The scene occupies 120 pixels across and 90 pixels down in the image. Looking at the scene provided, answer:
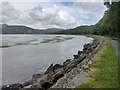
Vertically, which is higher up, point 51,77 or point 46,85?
point 46,85

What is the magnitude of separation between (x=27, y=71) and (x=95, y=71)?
1387cm

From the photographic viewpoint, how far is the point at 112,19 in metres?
70.0

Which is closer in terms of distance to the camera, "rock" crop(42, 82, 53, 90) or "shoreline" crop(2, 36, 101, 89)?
"rock" crop(42, 82, 53, 90)

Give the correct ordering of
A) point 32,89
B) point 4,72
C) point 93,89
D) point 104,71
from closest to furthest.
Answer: point 93,89, point 32,89, point 104,71, point 4,72

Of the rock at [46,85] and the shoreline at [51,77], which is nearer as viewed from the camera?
the rock at [46,85]

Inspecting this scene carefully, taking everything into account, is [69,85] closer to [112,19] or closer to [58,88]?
[58,88]

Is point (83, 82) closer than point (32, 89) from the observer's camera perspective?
Yes

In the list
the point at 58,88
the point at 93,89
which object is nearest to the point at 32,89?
the point at 58,88

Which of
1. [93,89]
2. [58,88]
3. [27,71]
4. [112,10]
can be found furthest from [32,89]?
[112,10]

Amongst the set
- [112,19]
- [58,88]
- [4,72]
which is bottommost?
[4,72]

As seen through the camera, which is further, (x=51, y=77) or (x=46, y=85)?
(x=51, y=77)

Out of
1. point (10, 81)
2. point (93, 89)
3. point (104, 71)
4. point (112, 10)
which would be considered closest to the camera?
point (93, 89)

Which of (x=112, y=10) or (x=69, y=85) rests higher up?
(x=112, y=10)

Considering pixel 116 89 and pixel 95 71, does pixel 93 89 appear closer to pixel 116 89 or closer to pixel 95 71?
pixel 116 89
